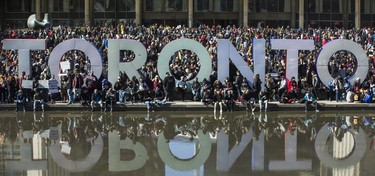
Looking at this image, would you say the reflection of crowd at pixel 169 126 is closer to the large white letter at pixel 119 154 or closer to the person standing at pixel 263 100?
the large white letter at pixel 119 154

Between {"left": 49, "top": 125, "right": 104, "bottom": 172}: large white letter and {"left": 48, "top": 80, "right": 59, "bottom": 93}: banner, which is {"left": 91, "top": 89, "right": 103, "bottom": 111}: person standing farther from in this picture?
{"left": 49, "top": 125, "right": 104, "bottom": 172}: large white letter

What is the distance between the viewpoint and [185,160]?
1062 cm

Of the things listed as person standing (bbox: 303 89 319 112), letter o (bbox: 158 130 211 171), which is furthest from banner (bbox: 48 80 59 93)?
person standing (bbox: 303 89 319 112)

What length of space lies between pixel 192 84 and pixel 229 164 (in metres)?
11.8

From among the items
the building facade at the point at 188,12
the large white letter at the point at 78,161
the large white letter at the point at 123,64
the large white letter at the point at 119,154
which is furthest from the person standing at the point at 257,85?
the building facade at the point at 188,12

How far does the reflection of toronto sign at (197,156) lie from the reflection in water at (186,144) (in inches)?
0.8

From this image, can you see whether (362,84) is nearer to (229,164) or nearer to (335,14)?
(229,164)

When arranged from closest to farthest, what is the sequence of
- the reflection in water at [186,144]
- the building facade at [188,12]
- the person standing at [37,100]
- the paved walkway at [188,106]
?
the reflection in water at [186,144]
the person standing at [37,100]
the paved walkway at [188,106]
the building facade at [188,12]

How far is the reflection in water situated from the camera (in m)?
9.97

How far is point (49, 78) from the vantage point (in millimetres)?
22031

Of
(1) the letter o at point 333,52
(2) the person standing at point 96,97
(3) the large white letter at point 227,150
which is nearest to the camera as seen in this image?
(3) the large white letter at point 227,150

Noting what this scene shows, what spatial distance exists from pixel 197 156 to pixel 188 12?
159 feet

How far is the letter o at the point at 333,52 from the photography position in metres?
22.3

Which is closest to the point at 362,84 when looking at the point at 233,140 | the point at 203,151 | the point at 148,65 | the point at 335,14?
the point at 148,65
